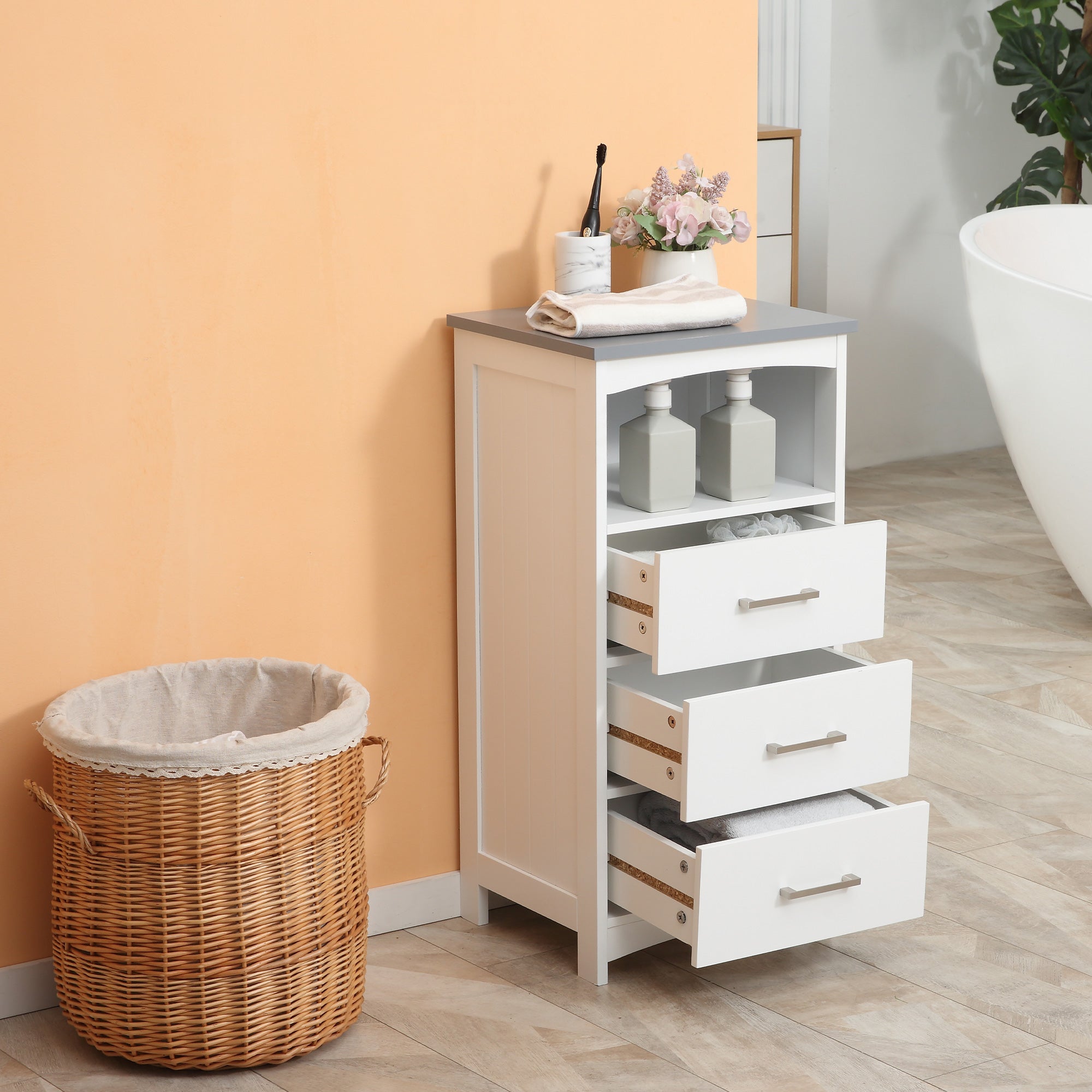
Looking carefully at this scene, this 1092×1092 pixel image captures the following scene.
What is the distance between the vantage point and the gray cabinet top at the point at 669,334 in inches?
68.4

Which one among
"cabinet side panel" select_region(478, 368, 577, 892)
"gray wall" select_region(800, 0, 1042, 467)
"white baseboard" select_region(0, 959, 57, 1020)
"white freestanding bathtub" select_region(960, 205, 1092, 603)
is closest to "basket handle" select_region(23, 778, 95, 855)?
"white baseboard" select_region(0, 959, 57, 1020)

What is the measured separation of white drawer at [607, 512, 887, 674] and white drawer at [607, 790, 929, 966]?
8.4 inches

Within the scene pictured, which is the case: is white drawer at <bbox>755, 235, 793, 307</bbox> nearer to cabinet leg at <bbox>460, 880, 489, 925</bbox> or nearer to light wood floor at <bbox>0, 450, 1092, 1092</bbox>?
light wood floor at <bbox>0, 450, 1092, 1092</bbox>

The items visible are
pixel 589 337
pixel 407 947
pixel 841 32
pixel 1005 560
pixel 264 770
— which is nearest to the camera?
pixel 264 770

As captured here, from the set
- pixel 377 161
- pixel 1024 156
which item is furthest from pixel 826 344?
pixel 1024 156

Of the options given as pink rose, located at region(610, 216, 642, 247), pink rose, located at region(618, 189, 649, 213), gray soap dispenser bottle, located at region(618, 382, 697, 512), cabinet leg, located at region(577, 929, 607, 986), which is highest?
pink rose, located at region(618, 189, 649, 213)

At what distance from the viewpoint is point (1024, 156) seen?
475 cm

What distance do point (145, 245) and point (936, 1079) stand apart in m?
1.29

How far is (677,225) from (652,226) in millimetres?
34

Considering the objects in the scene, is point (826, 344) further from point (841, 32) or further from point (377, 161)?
point (841, 32)

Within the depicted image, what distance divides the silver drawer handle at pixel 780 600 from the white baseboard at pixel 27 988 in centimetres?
94

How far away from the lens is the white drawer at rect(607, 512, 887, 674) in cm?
174

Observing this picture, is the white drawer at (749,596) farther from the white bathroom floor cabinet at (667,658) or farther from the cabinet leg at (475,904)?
the cabinet leg at (475,904)

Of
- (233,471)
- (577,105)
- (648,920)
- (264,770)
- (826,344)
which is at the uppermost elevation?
(577,105)
